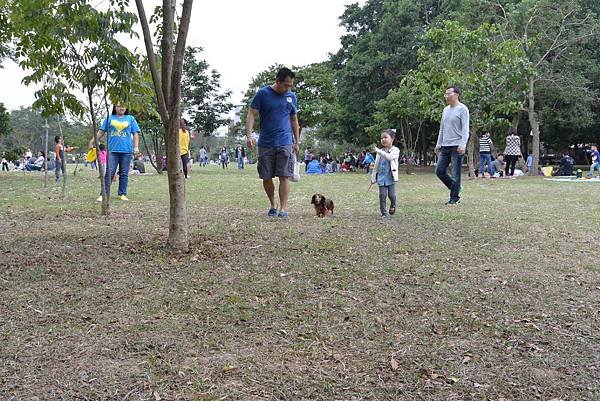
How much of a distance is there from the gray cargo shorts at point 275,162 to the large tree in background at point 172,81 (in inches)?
85.8

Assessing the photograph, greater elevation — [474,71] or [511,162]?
[474,71]

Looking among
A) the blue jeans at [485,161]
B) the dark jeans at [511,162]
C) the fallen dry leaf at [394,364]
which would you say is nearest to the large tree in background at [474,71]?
the blue jeans at [485,161]

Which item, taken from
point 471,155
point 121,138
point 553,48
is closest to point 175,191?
point 121,138

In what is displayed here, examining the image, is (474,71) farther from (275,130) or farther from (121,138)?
(275,130)

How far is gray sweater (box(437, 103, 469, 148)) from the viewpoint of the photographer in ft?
26.3

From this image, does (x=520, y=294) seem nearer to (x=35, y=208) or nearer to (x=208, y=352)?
(x=208, y=352)

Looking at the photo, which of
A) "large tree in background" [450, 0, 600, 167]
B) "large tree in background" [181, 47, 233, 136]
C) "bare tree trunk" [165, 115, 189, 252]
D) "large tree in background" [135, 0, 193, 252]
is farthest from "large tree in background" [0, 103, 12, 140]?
"large tree in background" [450, 0, 600, 167]

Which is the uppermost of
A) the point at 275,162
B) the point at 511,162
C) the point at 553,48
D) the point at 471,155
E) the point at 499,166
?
the point at 553,48

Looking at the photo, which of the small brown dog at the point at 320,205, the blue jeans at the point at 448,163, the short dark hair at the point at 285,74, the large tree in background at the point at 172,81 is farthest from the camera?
the blue jeans at the point at 448,163

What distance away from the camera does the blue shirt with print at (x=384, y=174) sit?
21.7 feet

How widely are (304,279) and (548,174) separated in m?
22.8

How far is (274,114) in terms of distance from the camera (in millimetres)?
6422

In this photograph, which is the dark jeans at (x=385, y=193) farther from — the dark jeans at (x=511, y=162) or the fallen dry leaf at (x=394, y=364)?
the dark jeans at (x=511, y=162)

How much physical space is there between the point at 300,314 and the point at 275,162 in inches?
139
